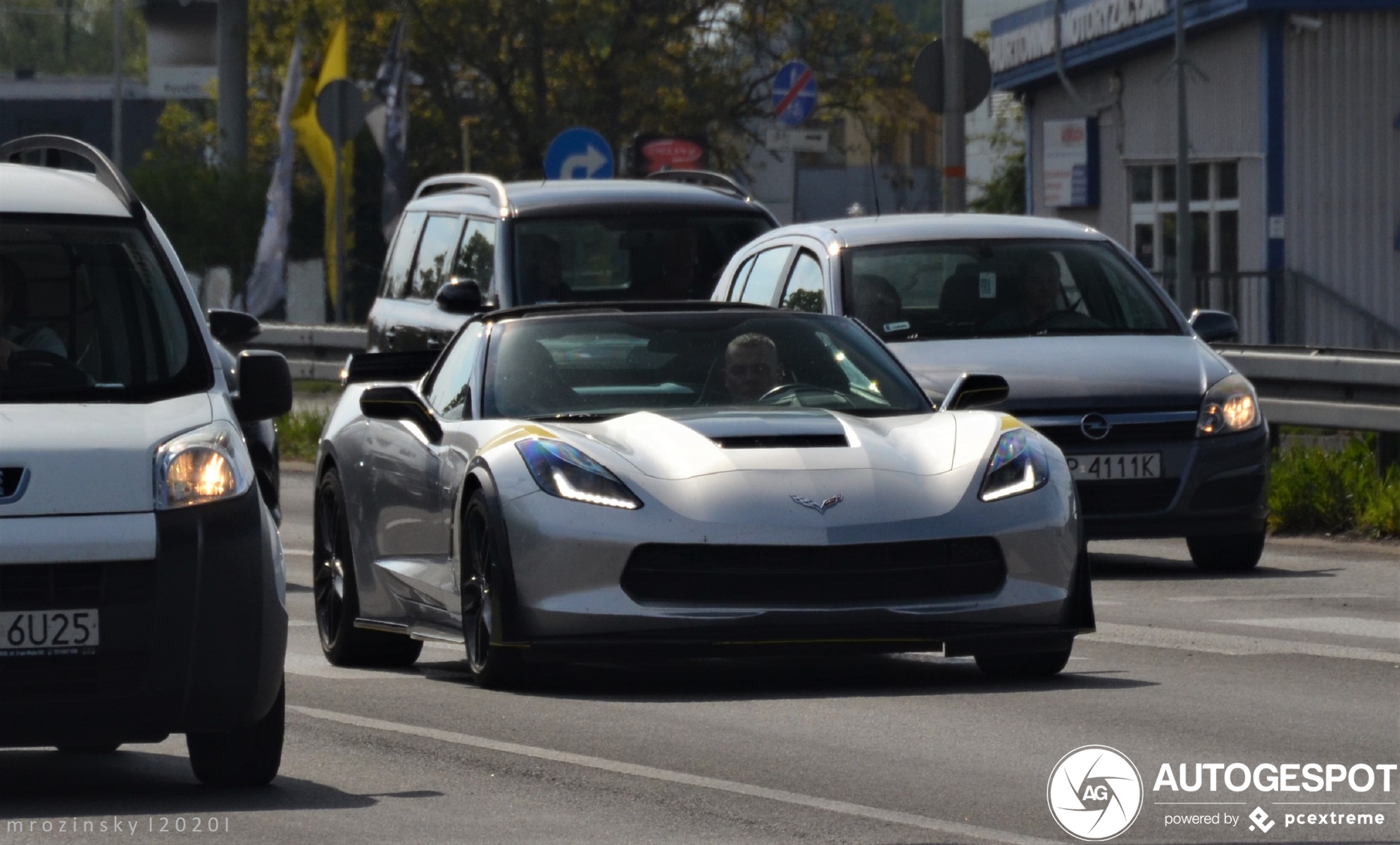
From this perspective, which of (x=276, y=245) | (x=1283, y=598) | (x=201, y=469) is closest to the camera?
(x=201, y=469)

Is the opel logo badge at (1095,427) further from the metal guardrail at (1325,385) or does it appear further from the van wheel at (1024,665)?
the van wheel at (1024,665)

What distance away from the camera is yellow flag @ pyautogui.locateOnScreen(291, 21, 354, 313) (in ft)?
122

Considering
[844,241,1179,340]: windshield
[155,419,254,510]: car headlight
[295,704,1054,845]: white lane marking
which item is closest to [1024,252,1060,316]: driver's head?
[844,241,1179,340]: windshield

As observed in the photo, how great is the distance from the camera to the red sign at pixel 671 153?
2750 cm

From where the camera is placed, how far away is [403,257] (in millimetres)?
18203

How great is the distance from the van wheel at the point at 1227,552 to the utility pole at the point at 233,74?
27.2m

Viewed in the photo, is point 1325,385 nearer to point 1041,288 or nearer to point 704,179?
point 1041,288

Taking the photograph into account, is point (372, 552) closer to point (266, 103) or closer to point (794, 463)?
point (794, 463)

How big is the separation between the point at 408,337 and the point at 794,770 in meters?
9.89

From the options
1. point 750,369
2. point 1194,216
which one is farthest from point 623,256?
point 1194,216

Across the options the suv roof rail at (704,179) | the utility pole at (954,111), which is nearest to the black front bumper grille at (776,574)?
the suv roof rail at (704,179)

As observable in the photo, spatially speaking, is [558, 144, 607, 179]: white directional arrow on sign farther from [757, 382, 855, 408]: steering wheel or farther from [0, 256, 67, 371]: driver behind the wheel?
[0, 256, 67, 371]: driver behind the wheel

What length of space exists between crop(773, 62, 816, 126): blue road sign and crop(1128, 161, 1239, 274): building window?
7.57 meters

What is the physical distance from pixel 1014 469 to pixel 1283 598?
3.69 meters
